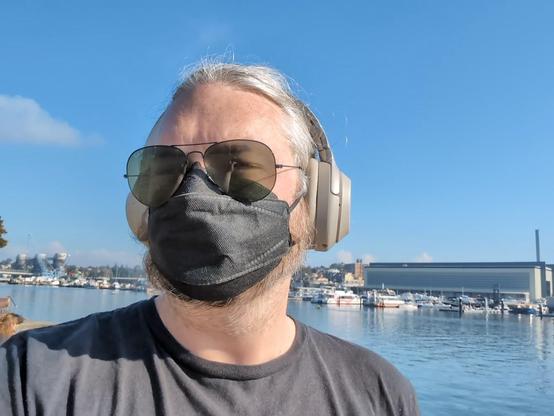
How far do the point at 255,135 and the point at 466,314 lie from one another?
7691 cm

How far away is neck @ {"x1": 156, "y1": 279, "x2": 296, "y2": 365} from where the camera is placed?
127cm

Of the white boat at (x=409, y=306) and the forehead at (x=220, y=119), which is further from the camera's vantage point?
the white boat at (x=409, y=306)

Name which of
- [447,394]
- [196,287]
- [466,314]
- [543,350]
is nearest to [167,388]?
[196,287]

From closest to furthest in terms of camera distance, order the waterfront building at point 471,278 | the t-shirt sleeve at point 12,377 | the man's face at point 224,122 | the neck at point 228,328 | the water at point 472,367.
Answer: the t-shirt sleeve at point 12,377 → the neck at point 228,328 → the man's face at point 224,122 → the water at point 472,367 → the waterfront building at point 471,278

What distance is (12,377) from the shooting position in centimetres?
106

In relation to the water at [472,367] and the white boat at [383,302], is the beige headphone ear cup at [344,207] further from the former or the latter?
the white boat at [383,302]

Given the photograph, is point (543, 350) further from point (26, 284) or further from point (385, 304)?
point (26, 284)

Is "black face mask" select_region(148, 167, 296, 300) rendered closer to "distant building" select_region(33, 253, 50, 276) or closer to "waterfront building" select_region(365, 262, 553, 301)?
"waterfront building" select_region(365, 262, 553, 301)

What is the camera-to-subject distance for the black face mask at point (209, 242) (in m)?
1.18

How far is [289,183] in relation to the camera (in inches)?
57.3

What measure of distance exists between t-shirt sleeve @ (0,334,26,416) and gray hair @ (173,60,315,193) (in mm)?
822

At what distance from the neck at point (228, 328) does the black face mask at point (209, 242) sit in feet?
0.25

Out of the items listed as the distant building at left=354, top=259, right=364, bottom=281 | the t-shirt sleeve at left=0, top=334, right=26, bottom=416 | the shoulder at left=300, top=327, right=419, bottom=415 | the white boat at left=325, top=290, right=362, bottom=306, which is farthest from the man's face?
the distant building at left=354, top=259, right=364, bottom=281

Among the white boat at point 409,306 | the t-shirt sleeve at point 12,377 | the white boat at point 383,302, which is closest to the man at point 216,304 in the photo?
the t-shirt sleeve at point 12,377
